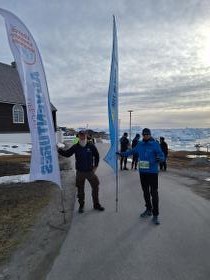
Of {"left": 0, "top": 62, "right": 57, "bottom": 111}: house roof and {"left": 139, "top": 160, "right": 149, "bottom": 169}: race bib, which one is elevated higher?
{"left": 0, "top": 62, "right": 57, "bottom": 111}: house roof

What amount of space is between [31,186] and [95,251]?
7.10 metres

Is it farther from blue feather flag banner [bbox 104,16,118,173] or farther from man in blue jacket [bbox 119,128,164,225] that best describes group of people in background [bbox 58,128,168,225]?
blue feather flag banner [bbox 104,16,118,173]

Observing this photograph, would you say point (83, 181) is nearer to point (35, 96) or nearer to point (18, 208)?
point (18, 208)

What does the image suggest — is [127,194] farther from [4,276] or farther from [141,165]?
[4,276]

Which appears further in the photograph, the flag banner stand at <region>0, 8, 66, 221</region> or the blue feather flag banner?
the blue feather flag banner

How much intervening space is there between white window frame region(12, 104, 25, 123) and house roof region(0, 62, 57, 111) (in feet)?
2.17

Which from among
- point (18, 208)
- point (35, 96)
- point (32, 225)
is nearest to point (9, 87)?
point (18, 208)

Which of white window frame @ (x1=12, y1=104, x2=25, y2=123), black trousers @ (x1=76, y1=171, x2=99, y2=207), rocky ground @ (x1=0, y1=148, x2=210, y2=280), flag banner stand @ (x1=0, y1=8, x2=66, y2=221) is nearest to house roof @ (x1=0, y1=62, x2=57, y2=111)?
white window frame @ (x1=12, y1=104, x2=25, y2=123)

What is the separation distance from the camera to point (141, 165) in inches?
299

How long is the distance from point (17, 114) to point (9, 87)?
141 inches

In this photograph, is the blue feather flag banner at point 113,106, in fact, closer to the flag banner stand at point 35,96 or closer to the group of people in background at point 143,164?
the group of people in background at point 143,164

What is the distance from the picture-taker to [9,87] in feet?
135

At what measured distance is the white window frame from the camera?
4000 centimetres

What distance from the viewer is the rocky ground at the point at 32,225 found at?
527 cm
